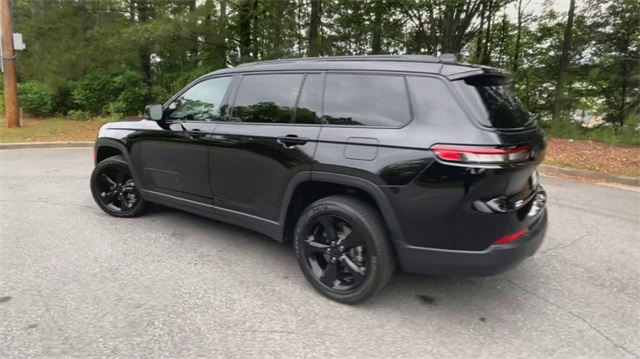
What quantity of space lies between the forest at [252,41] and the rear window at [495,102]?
1076 cm

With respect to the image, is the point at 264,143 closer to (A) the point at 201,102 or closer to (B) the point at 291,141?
(B) the point at 291,141

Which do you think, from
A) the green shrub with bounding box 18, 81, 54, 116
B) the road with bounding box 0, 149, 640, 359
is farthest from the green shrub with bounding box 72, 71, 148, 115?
the road with bounding box 0, 149, 640, 359

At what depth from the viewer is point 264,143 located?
3502 mm

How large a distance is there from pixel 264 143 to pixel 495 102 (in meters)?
1.74

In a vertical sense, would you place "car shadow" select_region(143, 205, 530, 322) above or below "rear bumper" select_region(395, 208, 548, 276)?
below

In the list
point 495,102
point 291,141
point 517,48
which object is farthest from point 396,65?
point 517,48

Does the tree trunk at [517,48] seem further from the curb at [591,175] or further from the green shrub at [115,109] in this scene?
the green shrub at [115,109]

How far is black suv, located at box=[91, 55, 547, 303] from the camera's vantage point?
8.93 feet

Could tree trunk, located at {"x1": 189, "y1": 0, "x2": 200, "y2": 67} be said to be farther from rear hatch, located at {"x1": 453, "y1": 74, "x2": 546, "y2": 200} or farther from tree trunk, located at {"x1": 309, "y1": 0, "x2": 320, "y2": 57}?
rear hatch, located at {"x1": 453, "y1": 74, "x2": 546, "y2": 200}

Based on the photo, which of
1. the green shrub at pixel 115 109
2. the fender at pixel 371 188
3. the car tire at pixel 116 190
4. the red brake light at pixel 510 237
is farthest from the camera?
the green shrub at pixel 115 109

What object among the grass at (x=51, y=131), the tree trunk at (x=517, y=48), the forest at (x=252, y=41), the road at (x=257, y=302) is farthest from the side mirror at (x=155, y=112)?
the tree trunk at (x=517, y=48)

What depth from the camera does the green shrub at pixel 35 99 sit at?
1492 cm

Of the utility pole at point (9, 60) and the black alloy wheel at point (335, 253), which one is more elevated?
the utility pole at point (9, 60)

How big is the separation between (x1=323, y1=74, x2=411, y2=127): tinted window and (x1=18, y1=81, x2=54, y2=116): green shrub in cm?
1483
